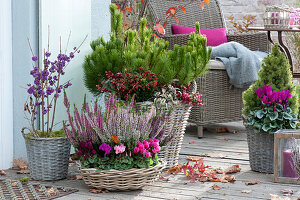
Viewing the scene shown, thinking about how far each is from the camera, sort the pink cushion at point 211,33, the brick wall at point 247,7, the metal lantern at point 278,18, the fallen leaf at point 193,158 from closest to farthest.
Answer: the fallen leaf at point 193,158 → the metal lantern at point 278,18 → the pink cushion at point 211,33 → the brick wall at point 247,7

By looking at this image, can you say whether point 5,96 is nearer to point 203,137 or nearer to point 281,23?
point 203,137

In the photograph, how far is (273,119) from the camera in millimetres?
2668

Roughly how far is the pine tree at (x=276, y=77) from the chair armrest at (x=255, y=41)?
5.44 ft

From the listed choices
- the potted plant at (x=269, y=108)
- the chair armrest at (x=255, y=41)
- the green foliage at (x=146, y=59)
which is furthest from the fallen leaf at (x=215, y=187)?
the chair armrest at (x=255, y=41)

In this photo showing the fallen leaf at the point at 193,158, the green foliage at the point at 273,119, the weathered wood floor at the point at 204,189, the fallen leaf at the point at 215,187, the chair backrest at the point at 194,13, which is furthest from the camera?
the chair backrest at the point at 194,13

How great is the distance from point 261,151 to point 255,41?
1922 mm

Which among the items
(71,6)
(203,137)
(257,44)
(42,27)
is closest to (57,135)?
(42,27)

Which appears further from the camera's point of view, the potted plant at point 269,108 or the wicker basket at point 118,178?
the potted plant at point 269,108

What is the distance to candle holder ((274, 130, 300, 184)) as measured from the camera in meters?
2.55

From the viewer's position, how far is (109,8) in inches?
129

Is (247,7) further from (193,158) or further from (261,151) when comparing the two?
(261,151)

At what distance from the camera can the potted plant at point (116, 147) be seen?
2.35m

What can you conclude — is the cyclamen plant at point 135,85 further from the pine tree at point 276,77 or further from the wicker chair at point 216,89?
the wicker chair at point 216,89

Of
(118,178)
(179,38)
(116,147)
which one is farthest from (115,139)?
(179,38)
